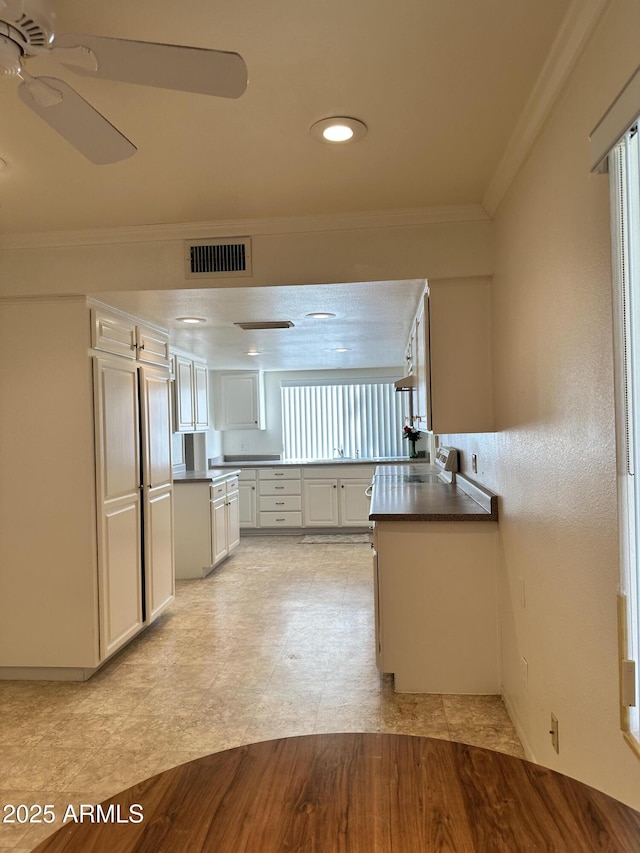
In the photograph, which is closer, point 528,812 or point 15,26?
point 528,812

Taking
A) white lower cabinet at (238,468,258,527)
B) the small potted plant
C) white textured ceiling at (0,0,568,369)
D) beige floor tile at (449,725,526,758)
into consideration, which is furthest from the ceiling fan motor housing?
white lower cabinet at (238,468,258,527)

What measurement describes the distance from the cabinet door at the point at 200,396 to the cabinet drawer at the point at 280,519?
1450 millimetres

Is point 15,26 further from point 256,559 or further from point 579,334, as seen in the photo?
point 256,559

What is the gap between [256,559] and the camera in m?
5.81

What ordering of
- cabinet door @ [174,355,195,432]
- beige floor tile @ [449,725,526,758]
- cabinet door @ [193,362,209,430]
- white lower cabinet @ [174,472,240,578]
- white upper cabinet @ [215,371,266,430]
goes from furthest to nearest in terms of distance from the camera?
white upper cabinet @ [215,371,266,430]
cabinet door @ [193,362,209,430]
cabinet door @ [174,355,195,432]
white lower cabinet @ [174,472,240,578]
beige floor tile @ [449,725,526,758]

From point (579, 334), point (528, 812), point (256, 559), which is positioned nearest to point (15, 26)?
point (579, 334)

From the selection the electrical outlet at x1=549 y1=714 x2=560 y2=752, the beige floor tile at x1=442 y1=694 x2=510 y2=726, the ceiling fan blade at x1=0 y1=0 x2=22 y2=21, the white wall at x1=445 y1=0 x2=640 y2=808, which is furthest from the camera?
the beige floor tile at x1=442 y1=694 x2=510 y2=726

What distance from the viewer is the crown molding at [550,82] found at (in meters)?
1.36

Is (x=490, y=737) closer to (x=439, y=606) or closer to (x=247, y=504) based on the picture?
(x=439, y=606)

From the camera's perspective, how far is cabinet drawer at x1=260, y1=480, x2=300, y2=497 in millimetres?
6859

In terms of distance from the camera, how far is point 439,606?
111 inches

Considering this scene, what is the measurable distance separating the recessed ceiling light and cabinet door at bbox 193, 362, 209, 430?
13.5 ft

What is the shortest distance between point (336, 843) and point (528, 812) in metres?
0.29

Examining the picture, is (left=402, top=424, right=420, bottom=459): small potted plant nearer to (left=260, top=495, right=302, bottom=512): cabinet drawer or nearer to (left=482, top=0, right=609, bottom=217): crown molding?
(left=260, top=495, right=302, bottom=512): cabinet drawer
